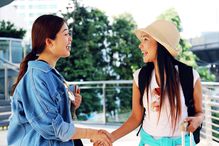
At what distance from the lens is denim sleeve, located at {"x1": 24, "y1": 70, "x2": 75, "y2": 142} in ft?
4.41

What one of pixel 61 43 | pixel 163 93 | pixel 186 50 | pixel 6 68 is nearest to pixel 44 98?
pixel 61 43

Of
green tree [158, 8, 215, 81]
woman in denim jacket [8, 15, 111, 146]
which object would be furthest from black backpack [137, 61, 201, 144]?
green tree [158, 8, 215, 81]

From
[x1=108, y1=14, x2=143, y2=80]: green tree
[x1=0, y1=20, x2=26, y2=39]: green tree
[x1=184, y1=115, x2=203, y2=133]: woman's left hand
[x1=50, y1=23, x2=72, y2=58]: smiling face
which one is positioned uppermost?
[x1=0, y1=20, x2=26, y2=39]: green tree

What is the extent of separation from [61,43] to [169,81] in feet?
1.72

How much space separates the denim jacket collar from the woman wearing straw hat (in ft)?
1.75

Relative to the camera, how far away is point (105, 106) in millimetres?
7012

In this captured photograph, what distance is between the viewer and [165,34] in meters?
1.76

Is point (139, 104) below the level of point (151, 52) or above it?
below

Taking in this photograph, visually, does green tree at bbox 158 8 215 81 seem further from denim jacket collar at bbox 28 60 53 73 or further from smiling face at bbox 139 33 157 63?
denim jacket collar at bbox 28 60 53 73

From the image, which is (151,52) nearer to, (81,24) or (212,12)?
(81,24)

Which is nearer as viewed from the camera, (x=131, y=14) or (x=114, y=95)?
(x=114, y=95)

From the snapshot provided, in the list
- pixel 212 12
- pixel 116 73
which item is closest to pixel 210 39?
pixel 212 12

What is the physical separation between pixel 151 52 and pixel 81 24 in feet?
34.9

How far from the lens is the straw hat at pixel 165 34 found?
173 centimetres
